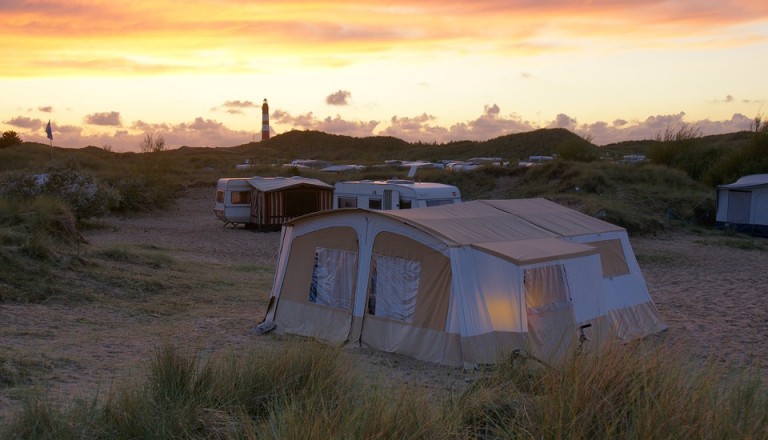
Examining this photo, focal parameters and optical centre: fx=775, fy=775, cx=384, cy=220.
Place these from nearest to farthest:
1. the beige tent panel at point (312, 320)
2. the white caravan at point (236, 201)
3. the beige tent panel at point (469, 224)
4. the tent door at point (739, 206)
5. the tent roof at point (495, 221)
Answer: the beige tent panel at point (469, 224)
the tent roof at point (495, 221)
the beige tent panel at point (312, 320)
the tent door at point (739, 206)
the white caravan at point (236, 201)

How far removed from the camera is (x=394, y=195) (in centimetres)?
2056

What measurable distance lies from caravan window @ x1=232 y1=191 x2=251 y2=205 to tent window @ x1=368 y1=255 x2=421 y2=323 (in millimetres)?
16067

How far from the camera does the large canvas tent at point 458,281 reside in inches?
341

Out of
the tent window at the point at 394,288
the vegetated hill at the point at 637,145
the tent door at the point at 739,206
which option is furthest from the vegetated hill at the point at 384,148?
the tent window at the point at 394,288

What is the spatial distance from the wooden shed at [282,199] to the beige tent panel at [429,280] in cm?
1532

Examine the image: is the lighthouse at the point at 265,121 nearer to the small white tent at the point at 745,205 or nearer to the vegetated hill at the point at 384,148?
the vegetated hill at the point at 384,148

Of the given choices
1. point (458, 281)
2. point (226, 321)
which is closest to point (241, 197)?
point (226, 321)

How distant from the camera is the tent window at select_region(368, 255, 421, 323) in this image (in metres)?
9.20

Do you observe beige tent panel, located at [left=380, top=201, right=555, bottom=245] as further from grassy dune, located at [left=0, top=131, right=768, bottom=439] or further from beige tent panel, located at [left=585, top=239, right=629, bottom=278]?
→ grassy dune, located at [left=0, top=131, right=768, bottom=439]

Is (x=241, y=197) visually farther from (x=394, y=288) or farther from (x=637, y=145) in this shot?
(x=637, y=145)

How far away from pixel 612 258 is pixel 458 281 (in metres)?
3.19

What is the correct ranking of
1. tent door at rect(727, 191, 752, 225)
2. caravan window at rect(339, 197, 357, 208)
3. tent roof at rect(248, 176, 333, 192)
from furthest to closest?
tent roof at rect(248, 176, 333, 192) → tent door at rect(727, 191, 752, 225) → caravan window at rect(339, 197, 357, 208)

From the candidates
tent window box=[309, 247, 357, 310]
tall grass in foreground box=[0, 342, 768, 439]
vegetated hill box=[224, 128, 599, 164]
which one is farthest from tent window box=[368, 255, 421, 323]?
vegetated hill box=[224, 128, 599, 164]

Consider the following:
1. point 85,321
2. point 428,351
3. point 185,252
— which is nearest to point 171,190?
point 185,252
